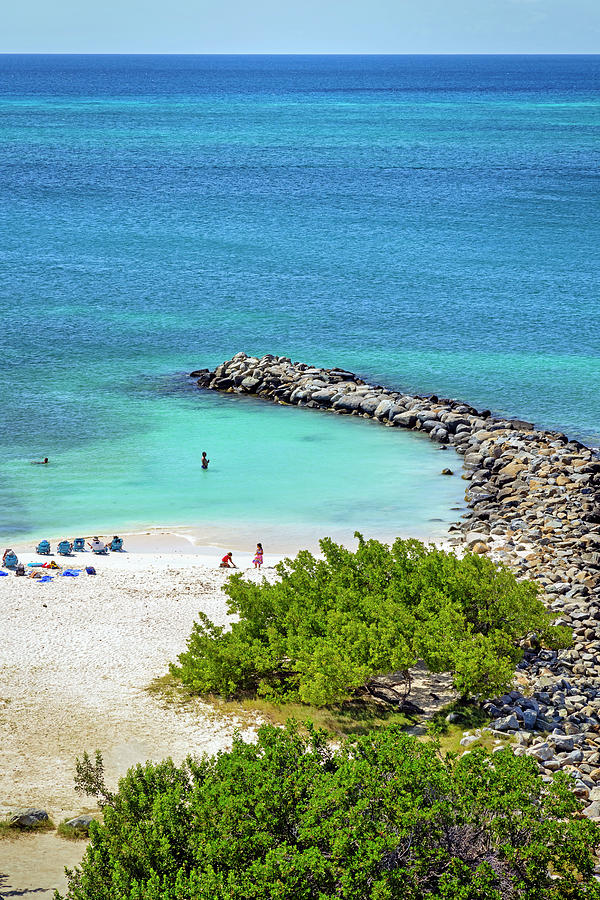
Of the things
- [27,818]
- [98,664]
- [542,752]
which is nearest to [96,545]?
[98,664]

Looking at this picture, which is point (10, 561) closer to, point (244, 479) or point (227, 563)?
point (227, 563)

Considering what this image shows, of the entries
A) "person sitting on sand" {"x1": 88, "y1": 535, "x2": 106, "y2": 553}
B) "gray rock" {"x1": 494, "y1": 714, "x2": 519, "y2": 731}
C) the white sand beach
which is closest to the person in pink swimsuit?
the white sand beach

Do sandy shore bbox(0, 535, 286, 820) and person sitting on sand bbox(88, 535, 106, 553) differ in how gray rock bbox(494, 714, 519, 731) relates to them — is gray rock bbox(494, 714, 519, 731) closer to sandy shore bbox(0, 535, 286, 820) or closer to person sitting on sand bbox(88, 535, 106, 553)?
sandy shore bbox(0, 535, 286, 820)

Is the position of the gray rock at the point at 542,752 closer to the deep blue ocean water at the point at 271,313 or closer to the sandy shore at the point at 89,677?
the sandy shore at the point at 89,677

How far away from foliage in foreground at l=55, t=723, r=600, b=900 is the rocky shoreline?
3122 mm

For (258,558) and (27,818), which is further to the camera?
(258,558)

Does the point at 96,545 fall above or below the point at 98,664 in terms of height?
above

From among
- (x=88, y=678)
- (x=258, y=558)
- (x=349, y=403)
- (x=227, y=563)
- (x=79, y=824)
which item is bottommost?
(x=88, y=678)

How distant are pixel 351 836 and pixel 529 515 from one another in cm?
2225

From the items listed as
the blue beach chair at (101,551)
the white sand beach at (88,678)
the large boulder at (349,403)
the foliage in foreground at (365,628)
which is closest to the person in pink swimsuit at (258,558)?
the white sand beach at (88,678)

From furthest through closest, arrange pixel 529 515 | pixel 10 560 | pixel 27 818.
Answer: pixel 529 515 → pixel 10 560 → pixel 27 818

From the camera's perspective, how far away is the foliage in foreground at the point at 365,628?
73.7ft

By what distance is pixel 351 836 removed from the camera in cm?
1592

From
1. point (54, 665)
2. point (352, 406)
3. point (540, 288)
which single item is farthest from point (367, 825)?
point (540, 288)
